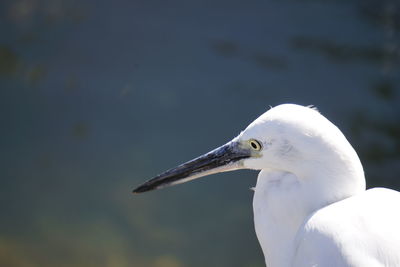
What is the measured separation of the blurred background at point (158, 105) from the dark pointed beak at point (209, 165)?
47.6 inches

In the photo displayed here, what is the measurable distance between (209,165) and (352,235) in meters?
0.42

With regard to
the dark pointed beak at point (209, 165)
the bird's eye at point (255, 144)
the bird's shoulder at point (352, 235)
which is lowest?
the bird's shoulder at point (352, 235)

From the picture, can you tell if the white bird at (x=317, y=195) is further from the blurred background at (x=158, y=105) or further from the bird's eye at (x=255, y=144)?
the blurred background at (x=158, y=105)

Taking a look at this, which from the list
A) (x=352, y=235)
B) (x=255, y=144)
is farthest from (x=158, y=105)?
(x=352, y=235)

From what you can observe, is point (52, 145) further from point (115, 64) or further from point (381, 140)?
point (381, 140)

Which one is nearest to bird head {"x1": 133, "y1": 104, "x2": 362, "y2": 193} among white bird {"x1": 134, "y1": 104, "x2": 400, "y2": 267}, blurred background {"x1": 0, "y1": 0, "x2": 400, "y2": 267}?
white bird {"x1": 134, "y1": 104, "x2": 400, "y2": 267}

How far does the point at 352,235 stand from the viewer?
1639 millimetres

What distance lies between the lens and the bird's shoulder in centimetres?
161

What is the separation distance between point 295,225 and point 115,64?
207 cm

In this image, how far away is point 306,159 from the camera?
5.42 feet

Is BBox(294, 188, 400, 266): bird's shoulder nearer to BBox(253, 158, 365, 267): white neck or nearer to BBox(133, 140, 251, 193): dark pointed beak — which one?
BBox(253, 158, 365, 267): white neck

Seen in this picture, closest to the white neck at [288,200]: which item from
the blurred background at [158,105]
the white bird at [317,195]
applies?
the white bird at [317,195]

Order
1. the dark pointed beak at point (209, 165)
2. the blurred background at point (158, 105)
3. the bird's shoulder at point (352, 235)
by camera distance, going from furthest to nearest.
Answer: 1. the blurred background at point (158, 105)
2. the dark pointed beak at point (209, 165)
3. the bird's shoulder at point (352, 235)

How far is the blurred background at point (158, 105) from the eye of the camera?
311 centimetres
